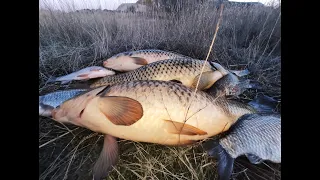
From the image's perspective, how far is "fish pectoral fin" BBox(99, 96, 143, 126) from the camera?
149 cm

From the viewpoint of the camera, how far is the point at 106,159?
154cm

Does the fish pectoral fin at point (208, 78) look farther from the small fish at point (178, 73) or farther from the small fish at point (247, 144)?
the small fish at point (247, 144)

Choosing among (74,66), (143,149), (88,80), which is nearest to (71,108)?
(143,149)

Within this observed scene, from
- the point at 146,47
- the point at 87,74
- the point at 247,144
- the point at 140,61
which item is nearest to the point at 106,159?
the point at 247,144

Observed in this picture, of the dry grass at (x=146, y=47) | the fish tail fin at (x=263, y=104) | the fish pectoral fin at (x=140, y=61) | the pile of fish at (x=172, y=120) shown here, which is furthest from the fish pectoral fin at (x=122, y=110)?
the fish pectoral fin at (x=140, y=61)

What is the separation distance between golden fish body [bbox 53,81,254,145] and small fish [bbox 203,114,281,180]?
0.06 metres

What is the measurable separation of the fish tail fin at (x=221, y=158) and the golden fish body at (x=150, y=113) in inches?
2.5

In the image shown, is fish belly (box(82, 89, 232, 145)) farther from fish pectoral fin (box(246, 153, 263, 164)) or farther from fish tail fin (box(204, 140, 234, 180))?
fish pectoral fin (box(246, 153, 263, 164))

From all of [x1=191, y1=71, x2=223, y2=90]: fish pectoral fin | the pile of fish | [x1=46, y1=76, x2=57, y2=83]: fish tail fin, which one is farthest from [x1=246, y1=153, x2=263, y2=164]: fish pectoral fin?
[x1=46, y1=76, x2=57, y2=83]: fish tail fin

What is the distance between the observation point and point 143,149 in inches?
64.8

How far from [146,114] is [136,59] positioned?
1065mm

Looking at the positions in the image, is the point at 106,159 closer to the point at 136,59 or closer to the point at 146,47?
the point at 136,59

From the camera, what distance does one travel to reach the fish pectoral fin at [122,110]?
1492 millimetres
